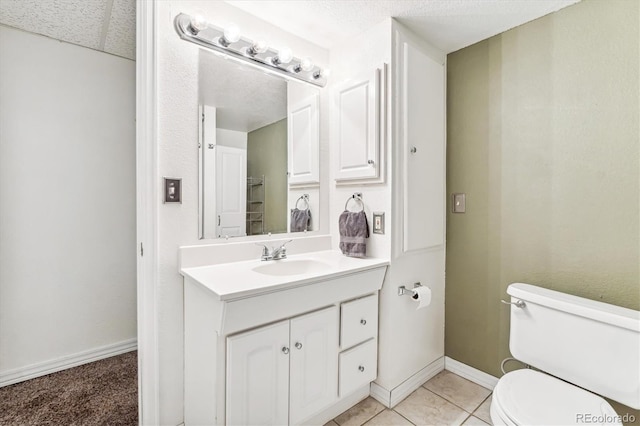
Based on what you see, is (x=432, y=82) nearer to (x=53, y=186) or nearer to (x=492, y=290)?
(x=492, y=290)

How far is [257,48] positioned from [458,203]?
5.13ft

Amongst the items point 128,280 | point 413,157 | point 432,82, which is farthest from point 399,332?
point 128,280

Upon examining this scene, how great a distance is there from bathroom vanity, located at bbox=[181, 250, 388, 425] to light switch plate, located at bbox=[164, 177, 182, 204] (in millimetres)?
340

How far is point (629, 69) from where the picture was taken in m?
1.41

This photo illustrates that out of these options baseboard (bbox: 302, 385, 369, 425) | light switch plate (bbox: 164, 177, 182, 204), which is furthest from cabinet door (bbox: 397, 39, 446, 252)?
light switch plate (bbox: 164, 177, 182, 204)

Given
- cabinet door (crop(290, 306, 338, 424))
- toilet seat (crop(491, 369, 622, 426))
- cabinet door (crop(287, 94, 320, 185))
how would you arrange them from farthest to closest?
1. cabinet door (crop(287, 94, 320, 185))
2. cabinet door (crop(290, 306, 338, 424))
3. toilet seat (crop(491, 369, 622, 426))

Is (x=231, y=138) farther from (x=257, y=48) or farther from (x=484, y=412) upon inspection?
(x=484, y=412)

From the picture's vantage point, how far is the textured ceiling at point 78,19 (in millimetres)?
1660

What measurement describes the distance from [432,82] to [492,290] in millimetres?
1370

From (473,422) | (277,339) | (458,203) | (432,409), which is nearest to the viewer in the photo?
(277,339)

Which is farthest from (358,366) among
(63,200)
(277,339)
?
(63,200)

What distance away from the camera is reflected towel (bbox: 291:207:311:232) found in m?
1.91

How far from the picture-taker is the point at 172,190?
142 centimetres

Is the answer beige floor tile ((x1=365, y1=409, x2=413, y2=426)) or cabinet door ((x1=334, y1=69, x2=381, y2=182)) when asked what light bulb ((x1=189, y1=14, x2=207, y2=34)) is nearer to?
cabinet door ((x1=334, y1=69, x2=381, y2=182))
